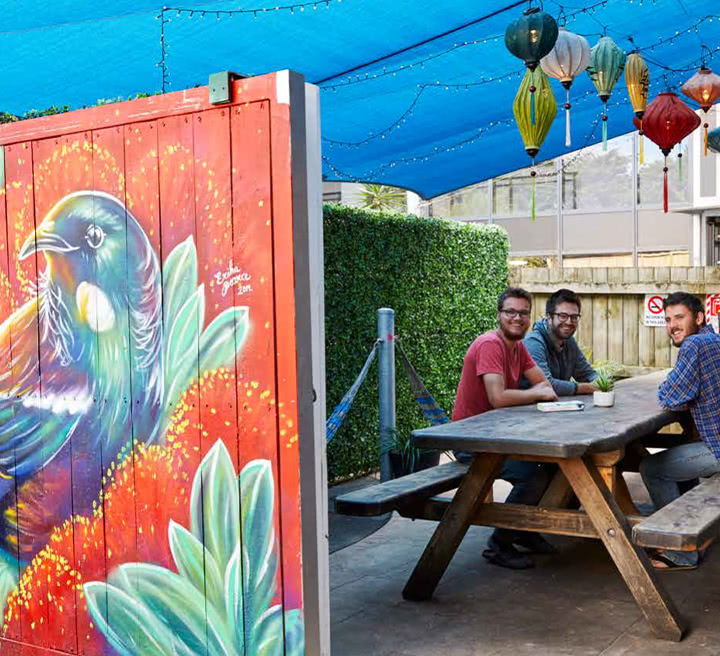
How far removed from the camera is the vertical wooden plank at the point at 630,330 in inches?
398

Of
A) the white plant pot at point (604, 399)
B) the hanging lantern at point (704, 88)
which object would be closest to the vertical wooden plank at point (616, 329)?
the hanging lantern at point (704, 88)

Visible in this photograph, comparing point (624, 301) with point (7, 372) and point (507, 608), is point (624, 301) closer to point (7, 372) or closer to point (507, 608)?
point (507, 608)

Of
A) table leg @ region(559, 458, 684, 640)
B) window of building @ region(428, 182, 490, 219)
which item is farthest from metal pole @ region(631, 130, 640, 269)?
table leg @ region(559, 458, 684, 640)

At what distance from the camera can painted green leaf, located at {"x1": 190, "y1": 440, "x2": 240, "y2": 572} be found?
9.63 feet

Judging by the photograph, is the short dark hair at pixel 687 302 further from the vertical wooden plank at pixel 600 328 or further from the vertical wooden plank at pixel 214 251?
the vertical wooden plank at pixel 600 328

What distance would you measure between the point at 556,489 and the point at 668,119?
305cm

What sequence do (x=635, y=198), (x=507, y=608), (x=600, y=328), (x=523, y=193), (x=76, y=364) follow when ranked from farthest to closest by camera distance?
(x=523, y=193) → (x=635, y=198) → (x=600, y=328) → (x=507, y=608) → (x=76, y=364)

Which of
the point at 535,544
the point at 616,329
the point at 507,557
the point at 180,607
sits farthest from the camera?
the point at 616,329

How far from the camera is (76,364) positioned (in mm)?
3299

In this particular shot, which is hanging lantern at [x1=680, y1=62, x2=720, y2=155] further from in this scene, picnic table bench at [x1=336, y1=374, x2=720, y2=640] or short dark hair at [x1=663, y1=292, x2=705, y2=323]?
picnic table bench at [x1=336, y1=374, x2=720, y2=640]

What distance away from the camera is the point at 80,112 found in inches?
128

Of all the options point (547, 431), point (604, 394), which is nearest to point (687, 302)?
point (604, 394)

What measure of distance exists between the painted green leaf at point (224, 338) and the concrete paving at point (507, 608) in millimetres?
1405

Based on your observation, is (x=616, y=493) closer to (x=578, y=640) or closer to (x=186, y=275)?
(x=578, y=640)
